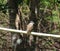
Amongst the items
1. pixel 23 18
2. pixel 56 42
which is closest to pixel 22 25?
pixel 23 18

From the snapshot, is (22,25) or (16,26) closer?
(16,26)

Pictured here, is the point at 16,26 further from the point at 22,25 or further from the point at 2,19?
the point at 2,19

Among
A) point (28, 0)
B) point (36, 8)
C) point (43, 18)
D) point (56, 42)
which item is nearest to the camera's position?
point (36, 8)

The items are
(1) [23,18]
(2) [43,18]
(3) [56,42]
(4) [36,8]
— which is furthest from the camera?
(3) [56,42]

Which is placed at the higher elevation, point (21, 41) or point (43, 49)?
point (21, 41)

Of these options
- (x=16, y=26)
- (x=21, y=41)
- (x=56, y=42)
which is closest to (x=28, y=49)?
(x=21, y=41)

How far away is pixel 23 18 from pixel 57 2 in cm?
74

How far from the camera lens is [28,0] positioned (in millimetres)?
4363

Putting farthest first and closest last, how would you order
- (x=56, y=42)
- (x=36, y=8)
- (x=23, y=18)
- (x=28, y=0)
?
(x=56, y=42), (x=23, y=18), (x=28, y=0), (x=36, y=8)

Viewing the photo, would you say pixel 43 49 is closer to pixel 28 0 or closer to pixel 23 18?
pixel 23 18

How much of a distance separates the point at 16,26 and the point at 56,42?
1586 mm

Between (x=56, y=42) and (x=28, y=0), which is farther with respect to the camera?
(x=56, y=42)

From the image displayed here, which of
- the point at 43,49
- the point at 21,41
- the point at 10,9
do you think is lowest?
the point at 43,49

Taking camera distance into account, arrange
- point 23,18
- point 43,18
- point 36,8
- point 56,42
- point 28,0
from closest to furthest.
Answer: point 36,8 < point 28,0 < point 23,18 < point 43,18 < point 56,42
